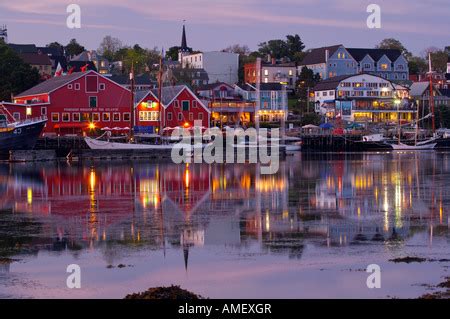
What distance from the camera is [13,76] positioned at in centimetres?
Answer: 10225

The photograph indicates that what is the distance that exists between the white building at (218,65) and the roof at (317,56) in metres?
12.5

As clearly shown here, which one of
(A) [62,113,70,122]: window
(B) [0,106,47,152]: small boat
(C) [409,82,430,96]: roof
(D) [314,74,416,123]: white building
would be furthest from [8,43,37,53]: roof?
(B) [0,106,47,152]: small boat

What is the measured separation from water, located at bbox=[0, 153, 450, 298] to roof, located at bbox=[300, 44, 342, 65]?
4084 inches

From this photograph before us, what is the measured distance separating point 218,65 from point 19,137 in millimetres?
84472

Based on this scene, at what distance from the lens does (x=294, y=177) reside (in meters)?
50.7

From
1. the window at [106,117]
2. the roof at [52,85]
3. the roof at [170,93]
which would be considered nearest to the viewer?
the roof at [52,85]

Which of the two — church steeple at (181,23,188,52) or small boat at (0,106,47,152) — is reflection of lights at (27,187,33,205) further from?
church steeple at (181,23,188,52)

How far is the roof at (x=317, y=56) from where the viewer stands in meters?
149

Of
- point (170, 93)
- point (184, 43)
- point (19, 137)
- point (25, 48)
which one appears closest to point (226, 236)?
point (19, 137)

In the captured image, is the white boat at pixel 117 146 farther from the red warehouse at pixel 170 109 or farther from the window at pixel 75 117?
the red warehouse at pixel 170 109

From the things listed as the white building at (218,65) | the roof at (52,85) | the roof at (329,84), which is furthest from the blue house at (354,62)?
the roof at (52,85)
